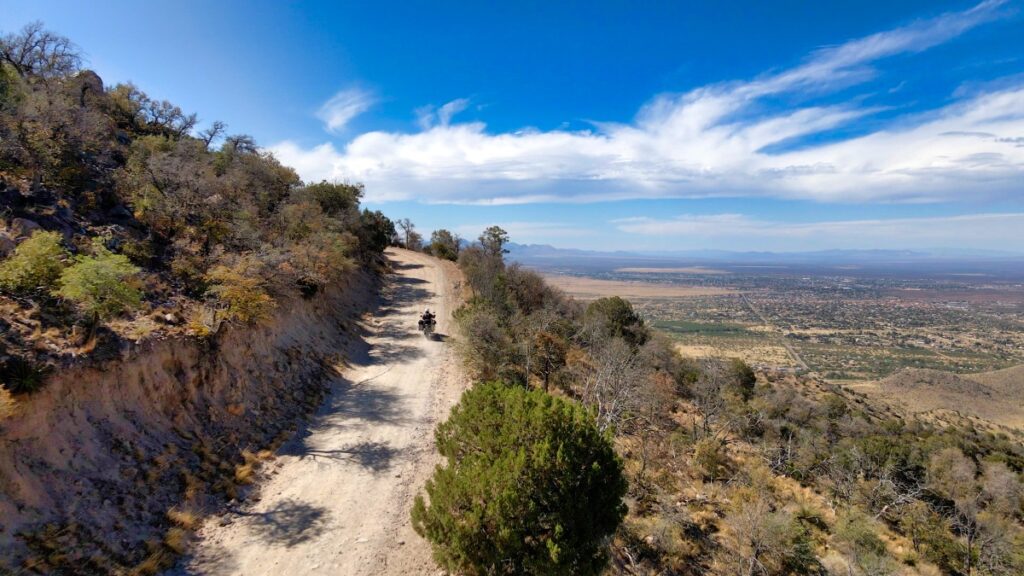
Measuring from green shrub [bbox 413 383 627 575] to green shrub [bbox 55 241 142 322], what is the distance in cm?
801

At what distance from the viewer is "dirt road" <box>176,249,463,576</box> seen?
7637 mm

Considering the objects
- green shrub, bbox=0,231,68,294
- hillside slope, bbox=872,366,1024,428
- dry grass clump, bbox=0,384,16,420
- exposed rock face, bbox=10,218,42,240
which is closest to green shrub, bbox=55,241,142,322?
green shrub, bbox=0,231,68,294

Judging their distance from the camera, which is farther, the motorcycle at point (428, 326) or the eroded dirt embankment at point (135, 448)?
the motorcycle at point (428, 326)

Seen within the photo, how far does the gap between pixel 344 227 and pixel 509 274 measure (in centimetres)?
1221

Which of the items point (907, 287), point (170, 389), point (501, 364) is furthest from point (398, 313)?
point (907, 287)

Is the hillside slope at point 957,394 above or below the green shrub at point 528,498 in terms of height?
below

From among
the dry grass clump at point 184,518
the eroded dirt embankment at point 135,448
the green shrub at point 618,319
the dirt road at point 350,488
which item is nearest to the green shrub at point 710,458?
the dirt road at point 350,488

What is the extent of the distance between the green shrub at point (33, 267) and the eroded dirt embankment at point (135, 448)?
2450 millimetres

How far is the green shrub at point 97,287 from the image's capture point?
8453 mm

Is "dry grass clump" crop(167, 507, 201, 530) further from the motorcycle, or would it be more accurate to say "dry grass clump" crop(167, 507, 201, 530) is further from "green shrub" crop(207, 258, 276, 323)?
the motorcycle

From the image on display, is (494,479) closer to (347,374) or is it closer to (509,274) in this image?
(347,374)

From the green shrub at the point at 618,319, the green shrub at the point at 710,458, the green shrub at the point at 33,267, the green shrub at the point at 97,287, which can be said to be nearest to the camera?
the green shrub at the point at 97,287

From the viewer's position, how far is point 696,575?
919cm

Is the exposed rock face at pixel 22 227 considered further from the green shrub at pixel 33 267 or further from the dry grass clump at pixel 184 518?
the dry grass clump at pixel 184 518
